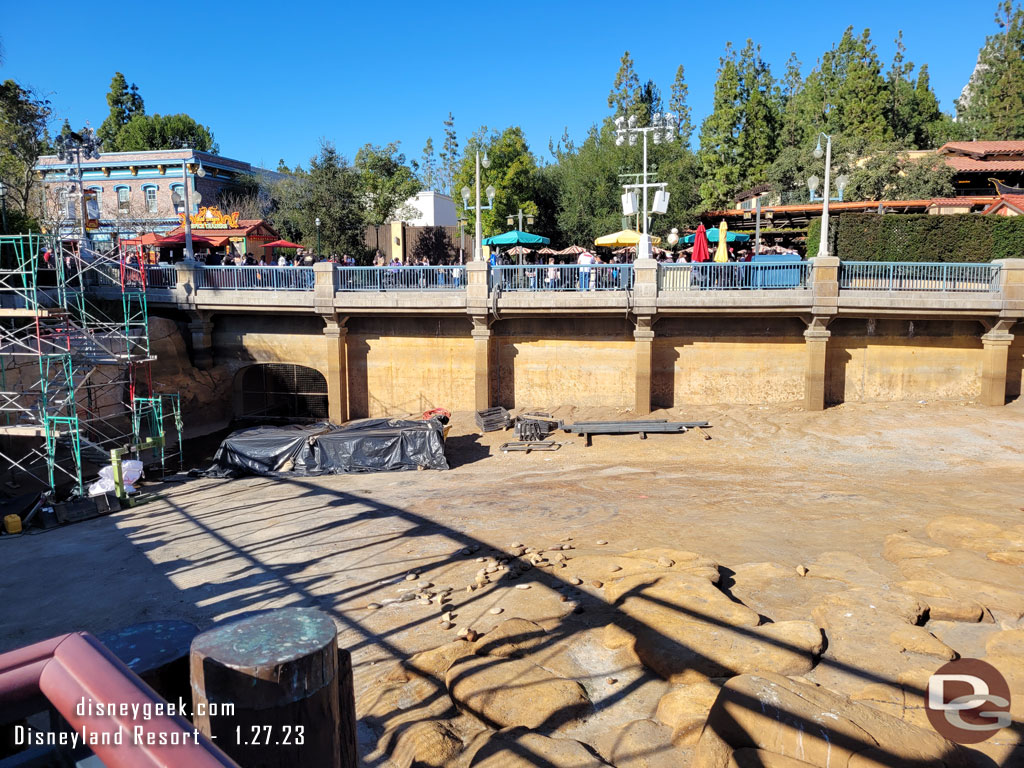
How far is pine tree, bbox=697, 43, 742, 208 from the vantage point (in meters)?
44.7

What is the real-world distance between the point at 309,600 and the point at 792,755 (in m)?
8.56

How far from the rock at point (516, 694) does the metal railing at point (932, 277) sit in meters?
18.1

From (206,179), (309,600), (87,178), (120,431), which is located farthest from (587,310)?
(87,178)

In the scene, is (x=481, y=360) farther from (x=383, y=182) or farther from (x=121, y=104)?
(x=121, y=104)

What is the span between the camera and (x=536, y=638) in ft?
32.1

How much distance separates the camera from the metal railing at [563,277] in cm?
2350

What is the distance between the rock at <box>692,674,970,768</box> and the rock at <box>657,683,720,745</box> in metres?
0.79

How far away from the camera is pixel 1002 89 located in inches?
2044

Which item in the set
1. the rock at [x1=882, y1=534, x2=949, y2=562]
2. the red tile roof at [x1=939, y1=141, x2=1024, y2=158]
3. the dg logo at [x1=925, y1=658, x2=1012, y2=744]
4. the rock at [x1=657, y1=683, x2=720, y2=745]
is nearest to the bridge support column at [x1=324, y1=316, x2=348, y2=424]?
the rock at [x1=882, y1=534, x2=949, y2=562]

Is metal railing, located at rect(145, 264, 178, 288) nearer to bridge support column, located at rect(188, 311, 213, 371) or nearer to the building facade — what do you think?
bridge support column, located at rect(188, 311, 213, 371)

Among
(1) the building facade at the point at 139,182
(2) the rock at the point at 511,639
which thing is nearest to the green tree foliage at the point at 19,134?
(1) the building facade at the point at 139,182

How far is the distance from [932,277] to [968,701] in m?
17.6

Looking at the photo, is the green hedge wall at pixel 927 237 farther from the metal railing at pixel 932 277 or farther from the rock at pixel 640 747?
the rock at pixel 640 747

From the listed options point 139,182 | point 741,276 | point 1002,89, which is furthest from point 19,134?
point 1002,89
